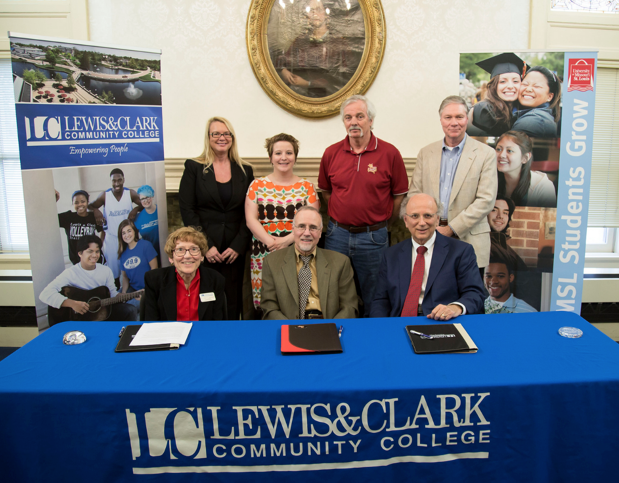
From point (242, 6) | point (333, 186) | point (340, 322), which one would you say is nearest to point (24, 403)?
point (340, 322)

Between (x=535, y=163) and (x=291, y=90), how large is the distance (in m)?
1.96

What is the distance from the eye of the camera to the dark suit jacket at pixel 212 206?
9.83ft

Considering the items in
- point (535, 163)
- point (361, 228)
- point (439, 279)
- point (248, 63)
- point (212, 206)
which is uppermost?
point (248, 63)

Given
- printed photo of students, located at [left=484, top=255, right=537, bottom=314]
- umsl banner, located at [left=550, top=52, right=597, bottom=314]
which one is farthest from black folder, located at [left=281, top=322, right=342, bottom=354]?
umsl banner, located at [left=550, top=52, right=597, bottom=314]

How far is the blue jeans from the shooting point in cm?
287

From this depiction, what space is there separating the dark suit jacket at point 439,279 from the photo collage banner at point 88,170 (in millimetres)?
1601

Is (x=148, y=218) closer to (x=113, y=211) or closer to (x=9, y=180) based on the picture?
(x=113, y=211)

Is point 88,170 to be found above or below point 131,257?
above

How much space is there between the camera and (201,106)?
3730 millimetres

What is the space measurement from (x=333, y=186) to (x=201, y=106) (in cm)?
153

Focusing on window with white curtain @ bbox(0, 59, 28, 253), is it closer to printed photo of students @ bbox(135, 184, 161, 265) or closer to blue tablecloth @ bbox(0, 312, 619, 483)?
printed photo of students @ bbox(135, 184, 161, 265)

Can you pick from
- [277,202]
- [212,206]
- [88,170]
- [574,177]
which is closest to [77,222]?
[88,170]

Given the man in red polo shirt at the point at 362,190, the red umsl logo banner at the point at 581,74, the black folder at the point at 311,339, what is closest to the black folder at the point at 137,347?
the black folder at the point at 311,339

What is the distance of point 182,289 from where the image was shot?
2271 millimetres
